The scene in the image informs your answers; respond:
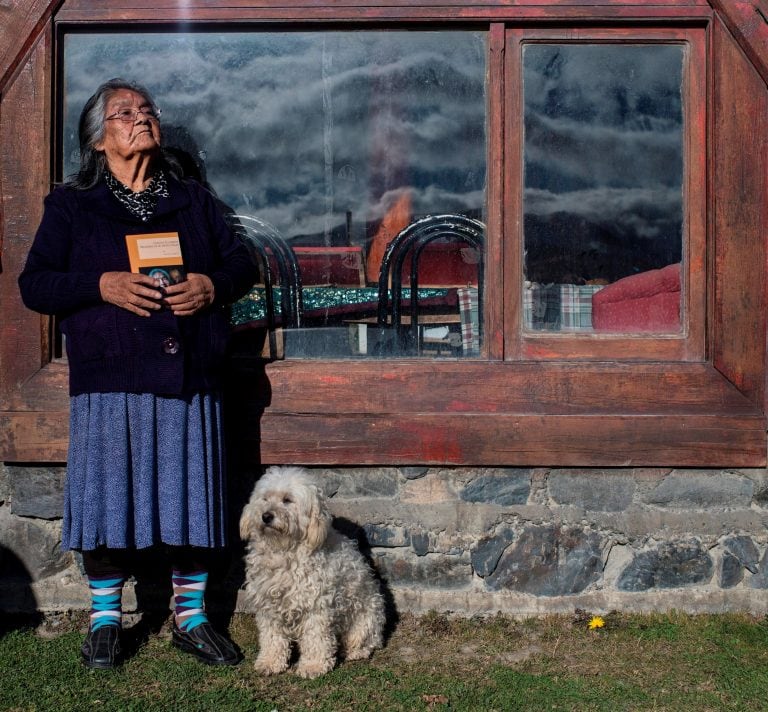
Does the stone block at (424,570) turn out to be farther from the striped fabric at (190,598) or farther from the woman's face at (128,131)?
the woman's face at (128,131)

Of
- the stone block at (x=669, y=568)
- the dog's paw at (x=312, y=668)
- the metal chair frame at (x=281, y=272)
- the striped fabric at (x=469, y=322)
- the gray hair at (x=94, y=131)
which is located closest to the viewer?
the dog's paw at (x=312, y=668)

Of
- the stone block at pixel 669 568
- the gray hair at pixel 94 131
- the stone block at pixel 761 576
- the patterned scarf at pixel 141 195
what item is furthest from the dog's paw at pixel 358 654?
the gray hair at pixel 94 131

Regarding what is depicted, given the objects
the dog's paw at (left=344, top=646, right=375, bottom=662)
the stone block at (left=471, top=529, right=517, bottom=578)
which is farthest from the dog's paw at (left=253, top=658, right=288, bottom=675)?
the stone block at (left=471, top=529, right=517, bottom=578)

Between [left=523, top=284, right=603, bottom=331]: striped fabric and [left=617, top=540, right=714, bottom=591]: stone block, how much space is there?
3.49 ft

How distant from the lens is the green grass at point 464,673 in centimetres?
380

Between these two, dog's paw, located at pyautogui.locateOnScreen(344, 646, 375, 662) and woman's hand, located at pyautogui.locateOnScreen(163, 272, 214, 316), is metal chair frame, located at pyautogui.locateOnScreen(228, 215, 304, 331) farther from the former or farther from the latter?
dog's paw, located at pyautogui.locateOnScreen(344, 646, 375, 662)

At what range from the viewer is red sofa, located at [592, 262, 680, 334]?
470cm

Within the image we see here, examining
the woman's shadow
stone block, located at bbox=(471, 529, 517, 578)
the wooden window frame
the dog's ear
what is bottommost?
the woman's shadow

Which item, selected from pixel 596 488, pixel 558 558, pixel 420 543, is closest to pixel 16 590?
pixel 420 543

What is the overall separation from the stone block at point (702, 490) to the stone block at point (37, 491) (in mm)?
2659

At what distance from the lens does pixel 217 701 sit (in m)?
3.82

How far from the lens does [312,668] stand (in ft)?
13.3

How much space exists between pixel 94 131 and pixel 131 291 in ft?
2.51

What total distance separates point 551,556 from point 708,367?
1.10 m
